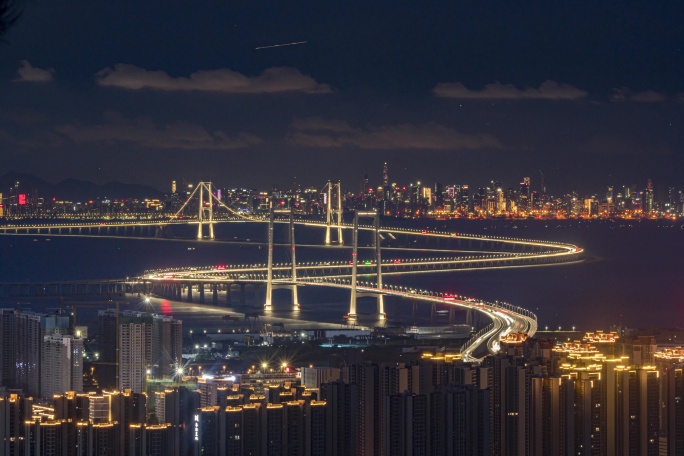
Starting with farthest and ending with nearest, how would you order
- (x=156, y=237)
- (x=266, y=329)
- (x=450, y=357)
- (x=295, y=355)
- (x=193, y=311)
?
(x=156, y=237)
(x=193, y=311)
(x=266, y=329)
(x=295, y=355)
(x=450, y=357)

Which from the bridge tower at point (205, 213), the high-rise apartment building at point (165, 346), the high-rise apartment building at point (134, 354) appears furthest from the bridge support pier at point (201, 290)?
the bridge tower at point (205, 213)

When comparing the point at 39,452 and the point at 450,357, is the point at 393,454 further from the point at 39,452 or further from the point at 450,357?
the point at 450,357

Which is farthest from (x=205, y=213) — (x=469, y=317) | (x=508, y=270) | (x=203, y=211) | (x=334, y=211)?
(x=469, y=317)

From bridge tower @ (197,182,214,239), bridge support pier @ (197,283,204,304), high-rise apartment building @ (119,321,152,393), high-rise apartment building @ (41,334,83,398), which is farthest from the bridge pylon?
high-rise apartment building @ (41,334,83,398)

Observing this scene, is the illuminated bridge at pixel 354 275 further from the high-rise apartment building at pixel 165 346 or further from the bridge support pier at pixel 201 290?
the high-rise apartment building at pixel 165 346

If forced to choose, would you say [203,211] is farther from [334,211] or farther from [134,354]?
[134,354]

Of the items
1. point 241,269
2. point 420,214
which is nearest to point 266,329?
point 241,269

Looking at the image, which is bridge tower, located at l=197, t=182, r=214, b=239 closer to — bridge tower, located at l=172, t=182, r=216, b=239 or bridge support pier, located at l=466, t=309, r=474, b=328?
bridge tower, located at l=172, t=182, r=216, b=239
